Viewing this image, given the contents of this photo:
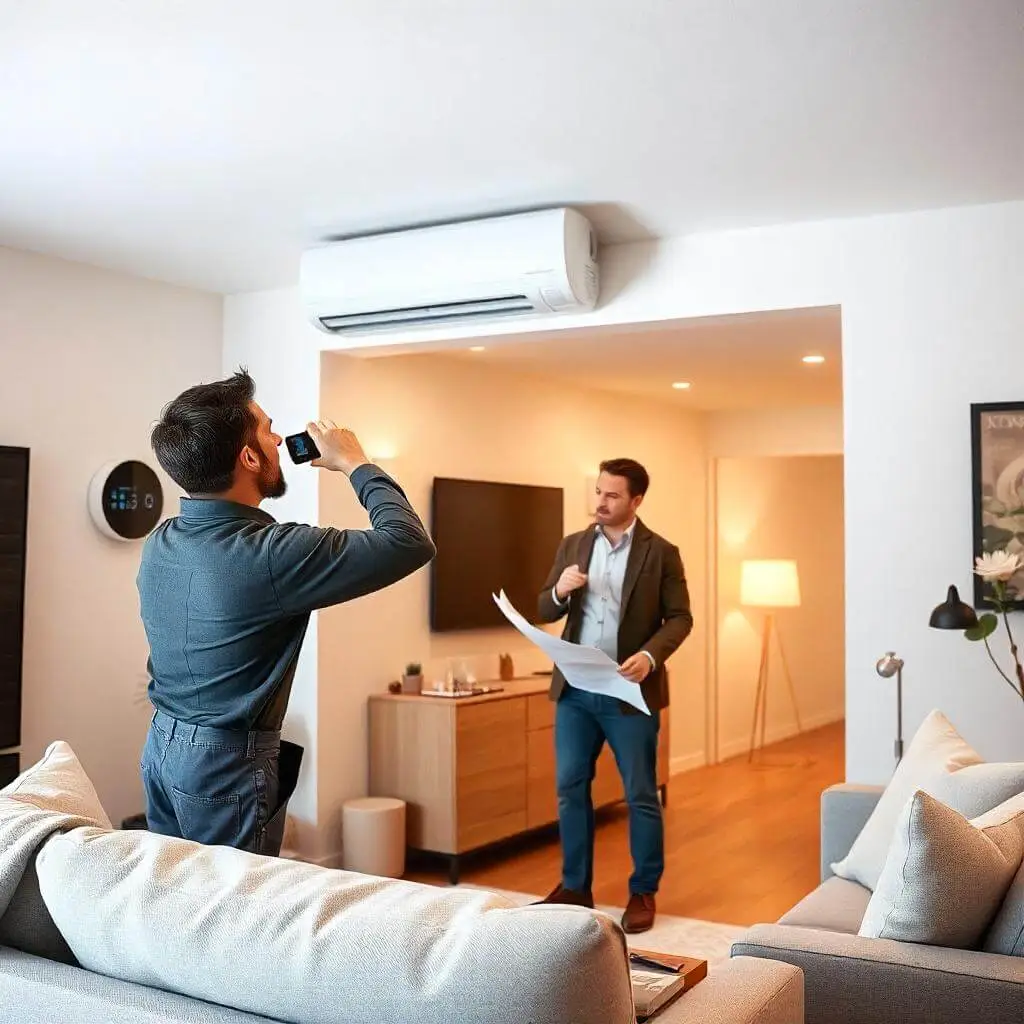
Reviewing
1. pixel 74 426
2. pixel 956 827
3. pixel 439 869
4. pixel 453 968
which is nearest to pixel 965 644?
pixel 956 827

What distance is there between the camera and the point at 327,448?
2.38 m

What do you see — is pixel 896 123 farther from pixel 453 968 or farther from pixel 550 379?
pixel 550 379

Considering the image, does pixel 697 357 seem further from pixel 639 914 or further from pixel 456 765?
pixel 639 914

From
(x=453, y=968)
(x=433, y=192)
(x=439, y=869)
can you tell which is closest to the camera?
(x=453, y=968)

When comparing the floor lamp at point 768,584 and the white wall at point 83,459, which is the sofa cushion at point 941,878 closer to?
the white wall at point 83,459

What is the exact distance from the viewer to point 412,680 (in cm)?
540

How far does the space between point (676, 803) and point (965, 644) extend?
10.7 ft

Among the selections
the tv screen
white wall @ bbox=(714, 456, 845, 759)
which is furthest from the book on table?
white wall @ bbox=(714, 456, 845, 759)

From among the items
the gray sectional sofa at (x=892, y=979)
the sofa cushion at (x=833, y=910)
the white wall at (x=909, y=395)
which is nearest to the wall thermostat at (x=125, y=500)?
the white wall at (x=909, y=395)

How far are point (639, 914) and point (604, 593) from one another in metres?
1.13

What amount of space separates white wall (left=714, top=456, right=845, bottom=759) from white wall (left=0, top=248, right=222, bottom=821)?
4.40 m

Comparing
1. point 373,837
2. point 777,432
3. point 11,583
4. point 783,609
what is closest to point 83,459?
point 11,583

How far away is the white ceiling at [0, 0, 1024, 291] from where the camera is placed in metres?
2.56

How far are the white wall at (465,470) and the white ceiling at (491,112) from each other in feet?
4.39
